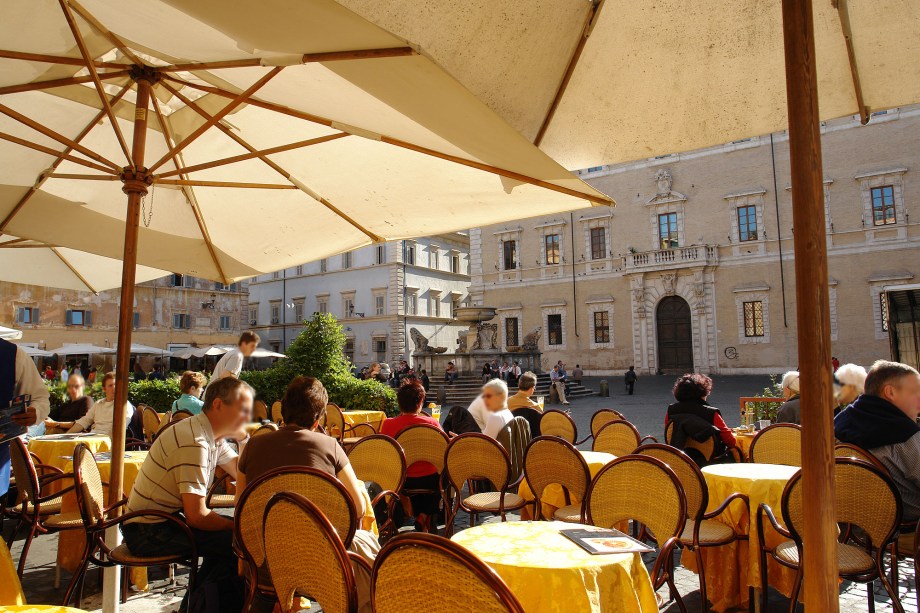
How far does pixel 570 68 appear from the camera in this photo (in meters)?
3.52

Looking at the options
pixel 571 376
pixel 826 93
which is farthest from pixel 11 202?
pixel 571 376

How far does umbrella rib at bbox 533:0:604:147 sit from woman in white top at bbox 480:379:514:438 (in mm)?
2577

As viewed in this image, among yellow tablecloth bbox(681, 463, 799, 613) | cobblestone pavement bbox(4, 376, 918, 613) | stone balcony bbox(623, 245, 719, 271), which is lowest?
cobblestone pavement bbox(4, 376, 918, 613)

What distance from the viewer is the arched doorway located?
29.5 meters

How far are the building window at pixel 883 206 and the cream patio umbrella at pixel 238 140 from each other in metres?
28.1

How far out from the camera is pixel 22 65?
3.50 meters

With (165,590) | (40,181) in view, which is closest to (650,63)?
(165,590)

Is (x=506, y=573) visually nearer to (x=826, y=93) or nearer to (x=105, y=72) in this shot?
(x=826, y=93)

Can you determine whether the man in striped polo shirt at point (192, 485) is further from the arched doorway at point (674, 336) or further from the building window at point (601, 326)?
the building window at point (601, 326)

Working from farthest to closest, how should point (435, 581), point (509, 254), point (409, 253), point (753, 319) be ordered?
point (409, 253)
point (509, 254)
point (753, 319)
point (435, 581)

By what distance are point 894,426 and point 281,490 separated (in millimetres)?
3427

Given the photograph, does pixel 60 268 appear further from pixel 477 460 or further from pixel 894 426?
pixel 894 426

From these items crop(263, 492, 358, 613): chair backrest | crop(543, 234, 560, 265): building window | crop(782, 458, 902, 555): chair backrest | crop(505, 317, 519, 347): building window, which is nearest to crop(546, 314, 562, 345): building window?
crop(505, 317, 519, 347): building window

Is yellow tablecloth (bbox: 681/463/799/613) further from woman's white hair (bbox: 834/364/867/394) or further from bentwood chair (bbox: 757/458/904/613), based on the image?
woman's white hair (bbox: 834/364/867/394)
